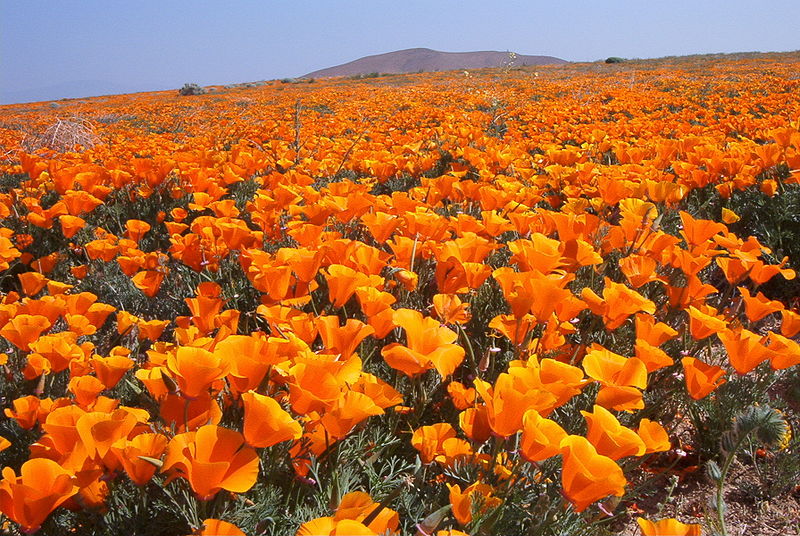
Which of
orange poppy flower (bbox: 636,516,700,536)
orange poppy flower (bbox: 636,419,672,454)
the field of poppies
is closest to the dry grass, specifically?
the field of poppies

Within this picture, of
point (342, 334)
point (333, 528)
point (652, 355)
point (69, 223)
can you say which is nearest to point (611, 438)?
point (652, 355)

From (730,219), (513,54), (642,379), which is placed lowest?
(642,379)

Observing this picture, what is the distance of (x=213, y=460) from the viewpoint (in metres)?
0.91

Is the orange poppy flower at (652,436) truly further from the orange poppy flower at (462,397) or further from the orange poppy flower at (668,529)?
the orange poppy flower at (462,397)

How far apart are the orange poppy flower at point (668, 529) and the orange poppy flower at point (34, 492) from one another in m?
0.99

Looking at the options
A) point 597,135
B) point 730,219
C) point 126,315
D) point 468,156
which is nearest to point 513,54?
point 597,135

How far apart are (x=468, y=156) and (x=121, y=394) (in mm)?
3009

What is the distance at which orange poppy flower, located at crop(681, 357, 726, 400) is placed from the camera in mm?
1350

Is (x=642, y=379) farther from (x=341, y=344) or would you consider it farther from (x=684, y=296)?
(x=684, y=296)

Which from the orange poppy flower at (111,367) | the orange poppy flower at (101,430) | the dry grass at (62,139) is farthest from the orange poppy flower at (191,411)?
the dry grass at (62,139)

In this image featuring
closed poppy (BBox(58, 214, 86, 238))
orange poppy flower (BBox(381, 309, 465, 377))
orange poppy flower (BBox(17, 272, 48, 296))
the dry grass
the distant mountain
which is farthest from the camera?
the distant mountain

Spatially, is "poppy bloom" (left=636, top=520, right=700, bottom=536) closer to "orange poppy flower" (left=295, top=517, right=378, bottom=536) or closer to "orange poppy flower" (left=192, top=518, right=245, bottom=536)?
"orange poppy flower" (left=295, top=517, right=378, bottom=536)

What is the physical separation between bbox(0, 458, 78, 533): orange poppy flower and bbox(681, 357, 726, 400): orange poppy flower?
1.40 metres

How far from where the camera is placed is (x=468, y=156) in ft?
13.3
